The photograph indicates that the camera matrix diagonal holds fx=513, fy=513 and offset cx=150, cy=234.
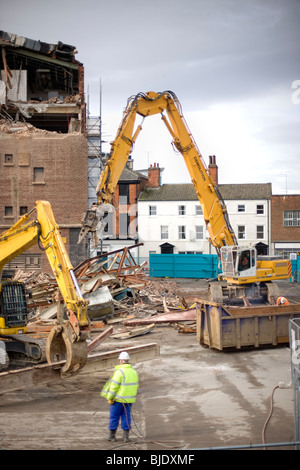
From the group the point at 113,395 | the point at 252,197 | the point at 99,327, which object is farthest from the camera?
the point at 252,197

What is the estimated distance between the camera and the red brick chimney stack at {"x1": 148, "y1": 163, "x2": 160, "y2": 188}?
194 ft

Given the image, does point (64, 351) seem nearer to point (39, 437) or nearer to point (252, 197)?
point (39, 437)

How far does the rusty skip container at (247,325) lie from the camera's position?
48.8ft

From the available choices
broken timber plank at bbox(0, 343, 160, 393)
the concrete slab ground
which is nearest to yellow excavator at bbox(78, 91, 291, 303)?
the concrete slab ground

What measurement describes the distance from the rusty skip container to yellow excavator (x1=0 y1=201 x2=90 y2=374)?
16.5 ft

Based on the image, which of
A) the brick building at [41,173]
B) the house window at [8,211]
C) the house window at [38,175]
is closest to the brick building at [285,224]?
the brick building at [41,173]

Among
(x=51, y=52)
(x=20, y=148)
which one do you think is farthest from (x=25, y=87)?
(x=20, y=148)

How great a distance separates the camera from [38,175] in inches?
1487

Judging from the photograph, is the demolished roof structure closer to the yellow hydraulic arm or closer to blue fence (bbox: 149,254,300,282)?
blue fence (bbox: 149,254,300,282)

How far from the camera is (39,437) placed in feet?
29.2

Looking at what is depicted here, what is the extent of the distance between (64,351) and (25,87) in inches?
1301

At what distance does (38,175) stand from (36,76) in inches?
375

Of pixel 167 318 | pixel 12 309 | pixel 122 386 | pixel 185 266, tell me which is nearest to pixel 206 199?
pixel 167 318

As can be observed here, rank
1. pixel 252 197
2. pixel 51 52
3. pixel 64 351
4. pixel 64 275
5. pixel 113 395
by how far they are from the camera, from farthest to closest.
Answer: pixel 252 197, pixel 51 52, pixel 64 351, pixel 64 275, pixel 113 395
